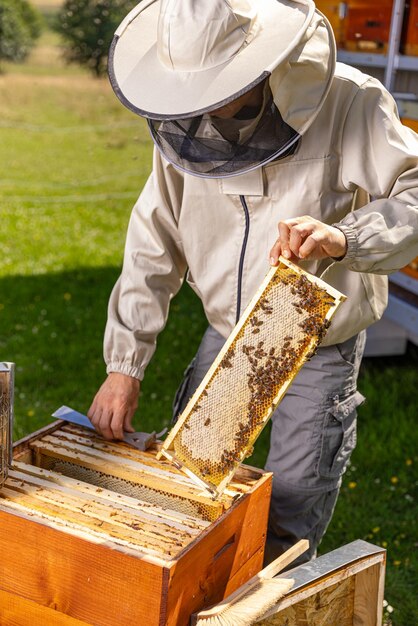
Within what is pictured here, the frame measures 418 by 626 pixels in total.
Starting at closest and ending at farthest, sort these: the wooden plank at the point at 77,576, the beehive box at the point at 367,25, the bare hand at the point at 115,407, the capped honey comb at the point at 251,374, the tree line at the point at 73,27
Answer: the wooden plank at the point at 77,576 < the capped honey comb at the point at 251,374 < the bare hand at the point at 115,407 < the beehive box at the point at 367,25 < the tree line at the point at 73,27

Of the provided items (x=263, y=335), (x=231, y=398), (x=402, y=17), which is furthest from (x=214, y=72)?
(x=402, y=17)

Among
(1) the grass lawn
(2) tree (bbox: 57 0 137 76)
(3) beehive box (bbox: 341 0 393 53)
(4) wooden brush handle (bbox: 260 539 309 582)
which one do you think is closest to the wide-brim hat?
(4) wooden brush handle (bbox: 260 539 309 582)

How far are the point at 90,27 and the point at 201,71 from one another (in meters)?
8.19

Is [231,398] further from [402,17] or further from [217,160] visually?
[402,17]

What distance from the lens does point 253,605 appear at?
6.91ft

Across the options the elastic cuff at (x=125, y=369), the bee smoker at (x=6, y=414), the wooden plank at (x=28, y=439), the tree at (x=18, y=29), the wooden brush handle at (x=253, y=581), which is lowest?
the tree at (x=18, y=29)

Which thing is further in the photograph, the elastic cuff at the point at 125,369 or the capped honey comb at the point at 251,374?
the elastic cuff at the point at 125,369

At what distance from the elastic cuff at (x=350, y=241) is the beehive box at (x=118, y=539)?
684mm

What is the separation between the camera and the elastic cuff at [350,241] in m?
2.24

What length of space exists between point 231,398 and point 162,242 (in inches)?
30.9

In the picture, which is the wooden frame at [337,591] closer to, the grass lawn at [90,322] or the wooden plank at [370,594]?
the wooden plank at [370,594]

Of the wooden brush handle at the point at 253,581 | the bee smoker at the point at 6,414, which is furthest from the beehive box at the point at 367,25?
the bee smoker at the point at 6,414

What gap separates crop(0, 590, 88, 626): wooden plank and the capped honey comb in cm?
50

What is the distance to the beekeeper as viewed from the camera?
215 cm
